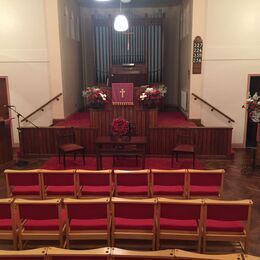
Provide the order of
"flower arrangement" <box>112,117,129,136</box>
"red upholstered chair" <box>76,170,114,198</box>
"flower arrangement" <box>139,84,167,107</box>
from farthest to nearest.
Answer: "flower arrangement" <box>139,84,167,107</box>
"flower arrangement" <box>112,117,129,136</box>
"red upholstered chair" <box>76,170,114,198</box>

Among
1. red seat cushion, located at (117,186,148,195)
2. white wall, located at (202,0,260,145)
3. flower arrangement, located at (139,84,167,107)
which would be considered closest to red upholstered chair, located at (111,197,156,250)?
red seat cushion, located at (117,186,148,195)

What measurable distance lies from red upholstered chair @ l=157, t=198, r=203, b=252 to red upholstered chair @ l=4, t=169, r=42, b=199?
1733mm

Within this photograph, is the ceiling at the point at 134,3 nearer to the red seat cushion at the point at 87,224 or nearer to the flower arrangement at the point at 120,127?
the flower arrangement at the point at 120,127

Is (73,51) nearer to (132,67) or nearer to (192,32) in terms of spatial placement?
(132,67)

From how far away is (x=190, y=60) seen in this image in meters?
8.12

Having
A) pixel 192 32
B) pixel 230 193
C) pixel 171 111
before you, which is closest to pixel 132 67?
pixel 171 111

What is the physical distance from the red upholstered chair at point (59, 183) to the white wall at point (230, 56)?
511 cm

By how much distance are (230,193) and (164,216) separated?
258cm

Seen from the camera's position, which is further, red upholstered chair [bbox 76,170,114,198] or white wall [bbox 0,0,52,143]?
white wall [bbox 0,0,52,143]

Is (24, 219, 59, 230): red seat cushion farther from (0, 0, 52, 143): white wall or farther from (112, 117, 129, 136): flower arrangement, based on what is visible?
(0, 0, 52, 143): white wall

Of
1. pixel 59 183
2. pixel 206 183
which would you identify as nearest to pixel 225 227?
pixel 206 183

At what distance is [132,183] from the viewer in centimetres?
407

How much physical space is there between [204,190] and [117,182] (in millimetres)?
1172

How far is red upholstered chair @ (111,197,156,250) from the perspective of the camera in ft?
10.3
